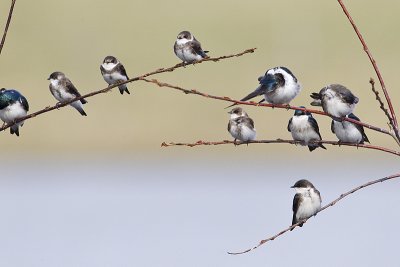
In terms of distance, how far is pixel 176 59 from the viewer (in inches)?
759

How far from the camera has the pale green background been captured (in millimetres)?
19250

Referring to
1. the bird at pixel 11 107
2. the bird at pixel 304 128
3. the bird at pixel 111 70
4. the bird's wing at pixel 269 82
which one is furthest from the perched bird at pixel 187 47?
the bird's wing at pixel 269 82

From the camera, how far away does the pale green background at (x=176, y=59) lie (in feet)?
63.2

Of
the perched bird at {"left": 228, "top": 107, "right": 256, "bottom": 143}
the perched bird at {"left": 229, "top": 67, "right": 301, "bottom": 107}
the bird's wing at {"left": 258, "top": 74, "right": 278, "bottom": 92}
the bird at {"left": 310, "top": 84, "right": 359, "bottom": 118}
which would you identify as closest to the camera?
the bird at {"left": 310, "top": 84, "right": 359, "bottom": 118}

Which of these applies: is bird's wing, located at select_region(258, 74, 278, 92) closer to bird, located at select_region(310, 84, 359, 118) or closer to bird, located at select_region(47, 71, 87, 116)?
bird, located at select_region(310, 84, 359, 118)

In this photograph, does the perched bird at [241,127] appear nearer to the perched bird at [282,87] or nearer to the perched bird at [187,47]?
the perched bird at [187,47]

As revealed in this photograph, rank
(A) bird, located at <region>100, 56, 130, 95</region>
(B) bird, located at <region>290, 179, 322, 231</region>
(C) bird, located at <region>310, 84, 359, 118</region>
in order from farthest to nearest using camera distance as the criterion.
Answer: (A) bird, located at <region>100, 56, 130, 95</region> < (B) bird, located at <region>290, 179, 322, 231</region> < (C) bird, located at <region>310, 84, 359, 118</region>

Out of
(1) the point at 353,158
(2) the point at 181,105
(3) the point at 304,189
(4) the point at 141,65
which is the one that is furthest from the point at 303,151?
(3) the point at 304,189

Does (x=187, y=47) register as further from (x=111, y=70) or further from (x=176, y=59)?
(x=176, y=59)

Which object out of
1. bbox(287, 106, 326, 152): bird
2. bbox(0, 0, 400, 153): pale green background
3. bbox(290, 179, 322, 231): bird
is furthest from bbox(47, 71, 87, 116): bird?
bbox(0, 0, 400, 153): pale green background

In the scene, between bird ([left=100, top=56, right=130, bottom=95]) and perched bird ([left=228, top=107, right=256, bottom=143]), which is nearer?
bird ([left=100, top=56, right=130, bottom=95])

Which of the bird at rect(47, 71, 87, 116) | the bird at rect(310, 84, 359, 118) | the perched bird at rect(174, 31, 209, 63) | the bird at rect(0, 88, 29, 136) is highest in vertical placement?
the perched bird at rect(174, 31, 209, 63)

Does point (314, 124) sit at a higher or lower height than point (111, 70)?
lower

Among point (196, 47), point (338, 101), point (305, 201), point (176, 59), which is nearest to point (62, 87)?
point (196, 47)
